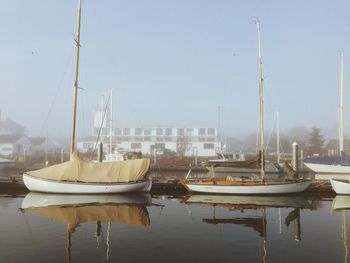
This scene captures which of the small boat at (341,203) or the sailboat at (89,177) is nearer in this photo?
the small boat at (341,203)

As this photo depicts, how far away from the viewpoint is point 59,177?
99.3 ft

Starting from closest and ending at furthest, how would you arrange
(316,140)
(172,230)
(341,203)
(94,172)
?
(172,230), (341,203), (94,172), (316,140)

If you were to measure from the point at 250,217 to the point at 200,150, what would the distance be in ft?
333

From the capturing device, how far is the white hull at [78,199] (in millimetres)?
26402

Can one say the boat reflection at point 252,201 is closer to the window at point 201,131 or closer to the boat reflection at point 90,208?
the boat reflection at point 90,208

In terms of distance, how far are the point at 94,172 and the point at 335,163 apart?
38.6 meters

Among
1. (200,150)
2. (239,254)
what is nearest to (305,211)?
(239,254)

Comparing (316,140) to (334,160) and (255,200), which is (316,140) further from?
(255,200)

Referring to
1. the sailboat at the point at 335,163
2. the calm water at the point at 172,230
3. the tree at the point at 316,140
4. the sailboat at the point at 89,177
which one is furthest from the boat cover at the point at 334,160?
the tree at the point at 316,140

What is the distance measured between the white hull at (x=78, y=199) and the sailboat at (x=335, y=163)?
33.5 m

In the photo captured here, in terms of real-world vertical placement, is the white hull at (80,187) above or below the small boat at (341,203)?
above

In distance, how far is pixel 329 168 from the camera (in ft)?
172

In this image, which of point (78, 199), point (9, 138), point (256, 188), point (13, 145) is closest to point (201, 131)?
point (13, 145)

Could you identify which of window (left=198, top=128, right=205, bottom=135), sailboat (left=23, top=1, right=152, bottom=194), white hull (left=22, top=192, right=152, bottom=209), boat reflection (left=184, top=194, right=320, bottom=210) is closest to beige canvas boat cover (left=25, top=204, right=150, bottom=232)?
white hull (left=22, top=192, right=152, bottom=209)
